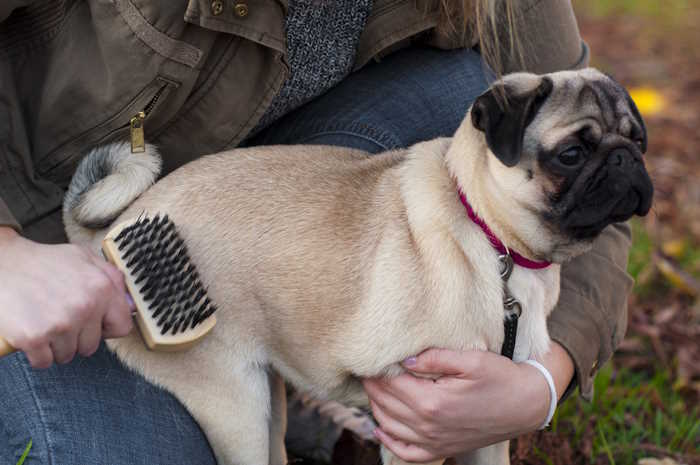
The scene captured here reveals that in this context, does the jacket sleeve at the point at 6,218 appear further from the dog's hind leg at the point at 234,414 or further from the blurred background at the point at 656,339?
the blurred background at the point at 656,339

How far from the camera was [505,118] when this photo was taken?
1.50 meters

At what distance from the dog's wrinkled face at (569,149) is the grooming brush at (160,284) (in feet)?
2.07

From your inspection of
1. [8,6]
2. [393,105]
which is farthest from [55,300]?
[393,105]

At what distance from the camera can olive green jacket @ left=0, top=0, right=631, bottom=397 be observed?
167 cm

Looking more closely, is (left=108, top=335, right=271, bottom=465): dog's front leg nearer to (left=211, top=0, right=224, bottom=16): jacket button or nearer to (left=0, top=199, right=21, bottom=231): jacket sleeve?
(left=0, top=199, right=21, bottom=231): jacket sleeve

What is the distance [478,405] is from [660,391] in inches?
40.3

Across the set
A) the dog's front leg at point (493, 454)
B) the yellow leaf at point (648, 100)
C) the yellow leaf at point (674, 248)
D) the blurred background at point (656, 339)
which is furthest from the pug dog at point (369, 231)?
the yellow leaf at point (648, 100)

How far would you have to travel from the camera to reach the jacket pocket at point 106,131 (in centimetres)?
171

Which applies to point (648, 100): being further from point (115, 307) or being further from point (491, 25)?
point (115, 307)

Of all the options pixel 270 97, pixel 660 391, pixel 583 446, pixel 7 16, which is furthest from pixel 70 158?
pixel 660 391

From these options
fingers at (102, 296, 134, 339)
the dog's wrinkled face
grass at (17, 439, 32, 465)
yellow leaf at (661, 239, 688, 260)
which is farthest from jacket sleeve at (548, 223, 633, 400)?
yellow leaf at (661, 239, 688, 260)

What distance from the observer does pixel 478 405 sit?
167 centimetres

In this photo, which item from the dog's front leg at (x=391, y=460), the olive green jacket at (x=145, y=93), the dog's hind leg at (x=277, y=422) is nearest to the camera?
the olive green jacket at (x=145, y=93)

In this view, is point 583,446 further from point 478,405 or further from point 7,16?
point 7,16
